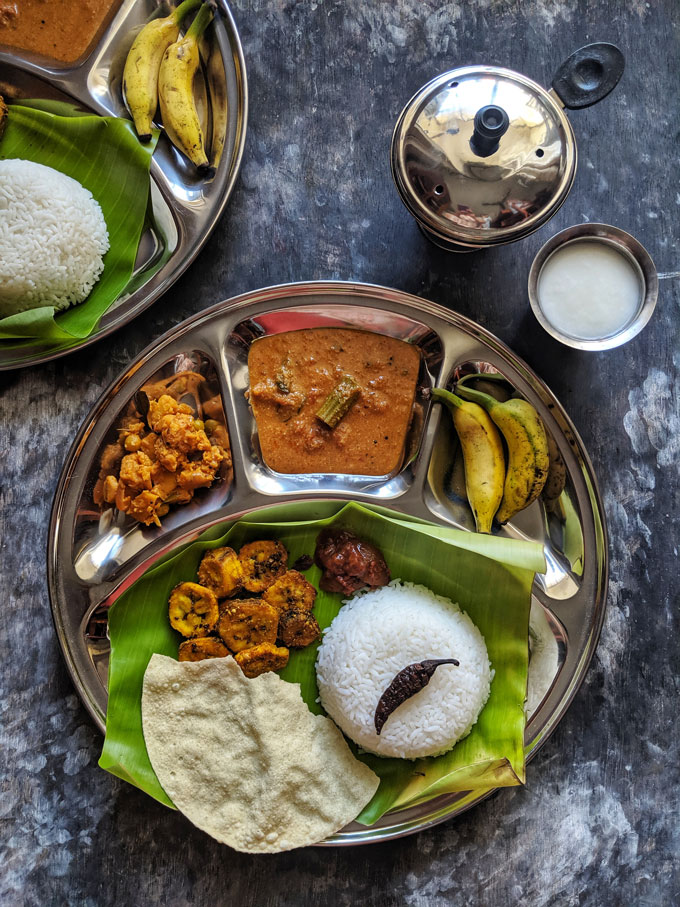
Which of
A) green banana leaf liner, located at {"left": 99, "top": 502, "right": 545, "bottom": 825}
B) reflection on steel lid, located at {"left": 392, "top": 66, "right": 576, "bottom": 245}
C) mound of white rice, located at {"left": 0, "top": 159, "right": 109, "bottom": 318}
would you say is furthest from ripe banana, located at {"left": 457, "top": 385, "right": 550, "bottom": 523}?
mound of white rice, located at {"left": 0, "top": 159, "right": 109, "bottom": 318}

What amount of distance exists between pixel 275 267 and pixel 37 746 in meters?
1.83

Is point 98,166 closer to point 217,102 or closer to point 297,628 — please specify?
point 217,102

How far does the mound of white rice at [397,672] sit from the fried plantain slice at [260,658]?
15 cm

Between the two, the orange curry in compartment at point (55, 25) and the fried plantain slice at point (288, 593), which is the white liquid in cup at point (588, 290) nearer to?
the fried plantain slice at point (288, 593)

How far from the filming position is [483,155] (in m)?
1.89

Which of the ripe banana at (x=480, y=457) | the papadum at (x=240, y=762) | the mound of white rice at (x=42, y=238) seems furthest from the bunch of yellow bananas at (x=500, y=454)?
the mound of white rice at (x=42, y=238)

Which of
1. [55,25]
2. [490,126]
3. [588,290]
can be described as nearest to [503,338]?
[588,290]

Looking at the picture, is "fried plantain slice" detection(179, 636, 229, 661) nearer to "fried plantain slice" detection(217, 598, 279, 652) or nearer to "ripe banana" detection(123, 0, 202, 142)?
"fried plantain slice" detection(217, 598, 279, 652)

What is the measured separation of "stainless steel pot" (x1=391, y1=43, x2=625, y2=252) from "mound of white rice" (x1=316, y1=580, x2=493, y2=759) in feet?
3.99

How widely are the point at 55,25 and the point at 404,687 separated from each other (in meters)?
2.41

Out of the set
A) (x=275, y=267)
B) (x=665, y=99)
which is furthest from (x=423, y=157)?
(x=665, y=99)

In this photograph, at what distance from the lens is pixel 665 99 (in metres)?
2.47

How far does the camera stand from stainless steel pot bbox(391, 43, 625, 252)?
1902 mm

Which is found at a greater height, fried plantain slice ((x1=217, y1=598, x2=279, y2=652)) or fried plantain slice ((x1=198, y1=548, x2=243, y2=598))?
fried plantain slice ((x1=198, y1=548, x2=243, y2=598))
